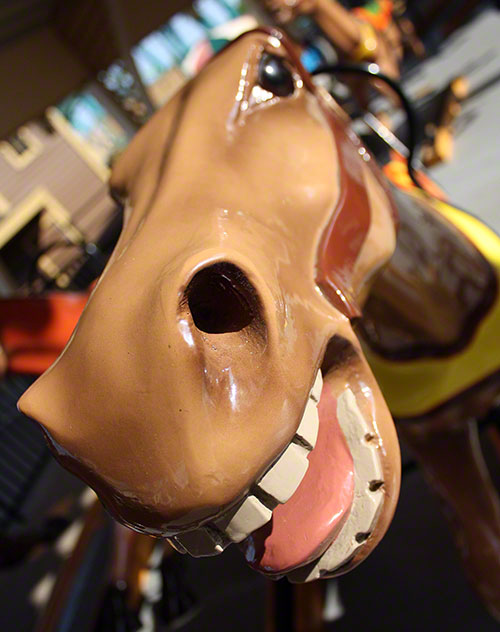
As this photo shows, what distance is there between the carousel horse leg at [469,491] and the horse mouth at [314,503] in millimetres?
583

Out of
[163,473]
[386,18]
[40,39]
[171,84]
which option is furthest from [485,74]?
[171,84]

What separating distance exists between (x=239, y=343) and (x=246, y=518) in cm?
20

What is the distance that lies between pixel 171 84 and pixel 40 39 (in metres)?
18.1

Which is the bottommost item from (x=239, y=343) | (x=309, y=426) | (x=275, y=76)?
(x=309, y=426)

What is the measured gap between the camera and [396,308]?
958mm

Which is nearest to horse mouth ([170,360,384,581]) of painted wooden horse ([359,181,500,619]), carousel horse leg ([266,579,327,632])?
painted wooden horse ([359,181,500,619])

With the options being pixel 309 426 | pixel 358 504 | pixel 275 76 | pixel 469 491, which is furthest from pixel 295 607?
pixel 275 76

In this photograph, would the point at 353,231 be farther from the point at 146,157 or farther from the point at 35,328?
the point at 35,328

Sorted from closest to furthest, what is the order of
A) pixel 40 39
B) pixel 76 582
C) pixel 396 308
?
pixel 396 308
pixel 76 582
pixel 40 39

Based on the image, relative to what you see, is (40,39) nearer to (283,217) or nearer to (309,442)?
(283,217)

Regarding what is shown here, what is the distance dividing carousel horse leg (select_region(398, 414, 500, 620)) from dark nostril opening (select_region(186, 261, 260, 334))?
0.81m

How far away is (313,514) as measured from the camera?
56 cm

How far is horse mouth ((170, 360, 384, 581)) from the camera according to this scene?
51 centimetres

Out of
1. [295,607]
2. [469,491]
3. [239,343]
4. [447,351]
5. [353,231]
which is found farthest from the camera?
[295,607]
